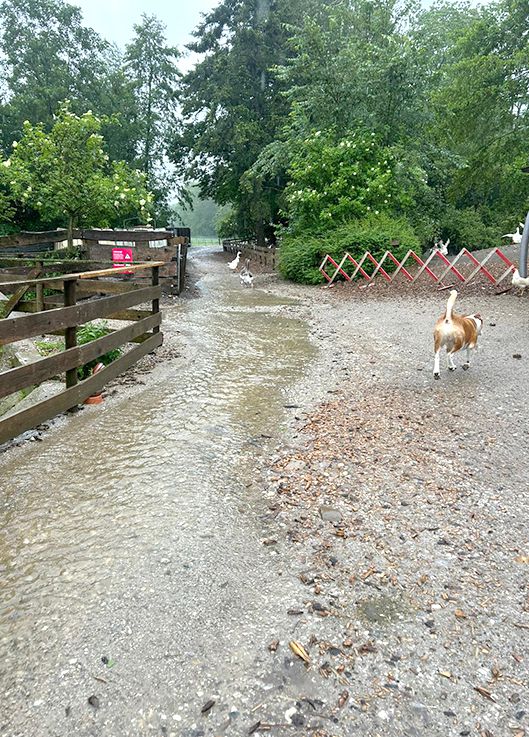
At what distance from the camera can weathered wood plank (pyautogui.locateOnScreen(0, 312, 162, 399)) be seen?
4.10 m

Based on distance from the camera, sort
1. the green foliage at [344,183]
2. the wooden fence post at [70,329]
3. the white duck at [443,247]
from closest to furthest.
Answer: the wooden fence post at [70,329]
the white duck at [443,247]
the green foliage at [344,183]

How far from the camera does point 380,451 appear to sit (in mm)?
4387

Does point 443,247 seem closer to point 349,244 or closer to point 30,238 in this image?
point 349,244

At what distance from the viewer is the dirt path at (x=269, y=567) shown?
6.65ft

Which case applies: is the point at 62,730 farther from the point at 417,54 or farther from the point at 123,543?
the point at 417,54

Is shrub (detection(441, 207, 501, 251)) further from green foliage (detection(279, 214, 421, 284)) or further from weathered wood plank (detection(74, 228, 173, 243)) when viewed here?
weathered wood plank (detection(74, 228, 173, 243))

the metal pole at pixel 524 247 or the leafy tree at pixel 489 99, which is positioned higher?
the leafy tree at pixel 489 99

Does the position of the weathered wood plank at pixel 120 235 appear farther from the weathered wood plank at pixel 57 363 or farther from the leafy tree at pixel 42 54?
the leafy tree at pixel 42 54

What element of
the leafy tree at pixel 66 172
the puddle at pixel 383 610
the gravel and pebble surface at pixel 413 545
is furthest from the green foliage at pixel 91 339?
the leafy tree at pixel 66 172

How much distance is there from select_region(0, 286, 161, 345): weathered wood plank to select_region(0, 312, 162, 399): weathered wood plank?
26cm

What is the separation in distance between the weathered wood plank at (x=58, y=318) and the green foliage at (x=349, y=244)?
11.1m

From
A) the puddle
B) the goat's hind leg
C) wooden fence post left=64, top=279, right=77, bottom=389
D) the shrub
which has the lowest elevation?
the puddle

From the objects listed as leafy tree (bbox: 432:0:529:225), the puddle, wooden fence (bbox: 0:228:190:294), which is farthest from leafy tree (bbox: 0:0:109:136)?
the puddle

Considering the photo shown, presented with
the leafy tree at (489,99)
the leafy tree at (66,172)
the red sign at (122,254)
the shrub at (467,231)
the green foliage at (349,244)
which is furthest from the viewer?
the shrub at (467,231)
